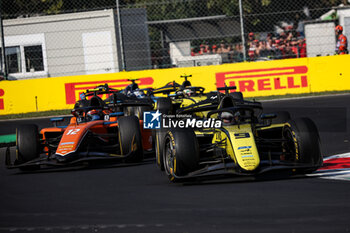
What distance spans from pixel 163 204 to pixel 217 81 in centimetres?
1381

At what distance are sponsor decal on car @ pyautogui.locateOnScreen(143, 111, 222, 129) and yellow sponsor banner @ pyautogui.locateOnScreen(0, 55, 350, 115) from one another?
10.6 meters

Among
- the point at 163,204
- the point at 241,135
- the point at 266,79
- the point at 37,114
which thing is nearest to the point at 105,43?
the point at 37,114

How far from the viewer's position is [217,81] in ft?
65.9

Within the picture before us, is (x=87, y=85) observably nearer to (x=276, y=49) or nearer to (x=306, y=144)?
(x=276, y=49)

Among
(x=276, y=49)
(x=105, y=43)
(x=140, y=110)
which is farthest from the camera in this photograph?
(x=276, y=49)

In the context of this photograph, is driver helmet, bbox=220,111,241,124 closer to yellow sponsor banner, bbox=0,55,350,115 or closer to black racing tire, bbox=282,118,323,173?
black racing tire, bbox=282,118,323,173

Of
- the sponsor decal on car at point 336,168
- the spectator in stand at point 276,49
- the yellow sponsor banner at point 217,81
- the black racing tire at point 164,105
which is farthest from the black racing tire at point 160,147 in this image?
the spectator in stand at point 276,49

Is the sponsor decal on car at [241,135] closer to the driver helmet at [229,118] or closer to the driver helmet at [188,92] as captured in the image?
the driver helmet at [229,118]

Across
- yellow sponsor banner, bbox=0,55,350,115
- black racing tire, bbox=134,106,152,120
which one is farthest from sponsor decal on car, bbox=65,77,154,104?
black racing tire, bbox=134,106,152,120

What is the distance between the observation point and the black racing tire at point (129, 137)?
9680mm

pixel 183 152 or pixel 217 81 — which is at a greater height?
pixel 217 81

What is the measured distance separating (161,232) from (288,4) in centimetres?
3467

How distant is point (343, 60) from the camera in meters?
19.9

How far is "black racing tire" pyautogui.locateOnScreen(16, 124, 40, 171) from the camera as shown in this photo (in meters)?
9.74
